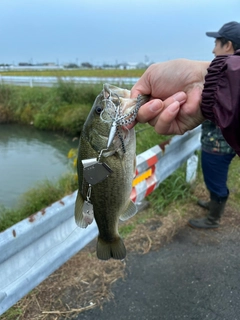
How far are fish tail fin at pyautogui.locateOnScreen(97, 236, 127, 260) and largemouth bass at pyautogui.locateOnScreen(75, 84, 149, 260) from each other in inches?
6.6

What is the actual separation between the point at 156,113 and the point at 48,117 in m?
10.00

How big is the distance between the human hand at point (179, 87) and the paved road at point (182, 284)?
→ 1.59 m

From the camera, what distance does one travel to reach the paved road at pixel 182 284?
2.94 m

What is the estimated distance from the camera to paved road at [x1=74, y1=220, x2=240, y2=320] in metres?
2.94

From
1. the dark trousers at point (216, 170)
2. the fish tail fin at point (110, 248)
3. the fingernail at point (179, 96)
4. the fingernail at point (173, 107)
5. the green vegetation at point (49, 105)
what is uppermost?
the fingernail at point (179, 96)

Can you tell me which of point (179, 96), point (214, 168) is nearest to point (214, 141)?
point (214, 168)

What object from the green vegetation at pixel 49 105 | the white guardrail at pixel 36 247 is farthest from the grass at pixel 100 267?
the green vegetation at pixel 49 105

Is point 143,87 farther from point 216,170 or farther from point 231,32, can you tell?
point 231,32

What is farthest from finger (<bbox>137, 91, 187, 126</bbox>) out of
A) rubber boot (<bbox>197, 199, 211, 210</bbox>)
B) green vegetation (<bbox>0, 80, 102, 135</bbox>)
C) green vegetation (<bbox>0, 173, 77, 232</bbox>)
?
green vegetation (<bbox>0, 80, 102, 135</bbox>)

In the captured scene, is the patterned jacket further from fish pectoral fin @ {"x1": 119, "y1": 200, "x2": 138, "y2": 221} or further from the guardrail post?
fish pectoral fin @ {"x1": 119, "y1": 200, "x2": 138, "y2": 221}

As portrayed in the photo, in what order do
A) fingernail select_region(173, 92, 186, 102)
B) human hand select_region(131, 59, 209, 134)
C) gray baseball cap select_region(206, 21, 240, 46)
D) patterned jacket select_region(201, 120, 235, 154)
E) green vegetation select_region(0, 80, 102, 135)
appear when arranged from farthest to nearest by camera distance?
green vegetation select_region(0, 80, 102, 135), gray baseball cap select_region(206, 21, 240, 46), patterned jacket select_region(201, 120, 235, 154), human hand select_region(131, 59, 209, 134), fingernail select_region(173, 92, 186, 102)

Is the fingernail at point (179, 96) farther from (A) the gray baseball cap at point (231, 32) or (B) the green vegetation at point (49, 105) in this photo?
(B) the green vegetation at point (49, 105)

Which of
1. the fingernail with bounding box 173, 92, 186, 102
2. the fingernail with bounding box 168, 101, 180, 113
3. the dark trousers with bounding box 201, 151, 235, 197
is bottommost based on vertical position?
the dark trousers with bounding box 201, 151, 235, 197

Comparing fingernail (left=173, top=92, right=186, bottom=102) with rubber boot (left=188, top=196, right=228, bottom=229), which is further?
rubber boot (left=188, top=196, right=228, bottom=229)
